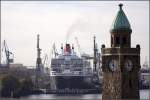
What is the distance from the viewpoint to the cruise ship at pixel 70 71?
155625mm

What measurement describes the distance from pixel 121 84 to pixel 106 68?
139 cm

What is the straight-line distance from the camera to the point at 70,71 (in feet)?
530

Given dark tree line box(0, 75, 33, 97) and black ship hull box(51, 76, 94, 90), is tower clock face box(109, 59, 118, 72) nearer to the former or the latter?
dark tree line box(0, 75, 33, 97)

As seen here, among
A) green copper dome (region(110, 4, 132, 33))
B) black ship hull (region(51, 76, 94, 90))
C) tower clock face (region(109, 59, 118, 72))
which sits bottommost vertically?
black ship hull (region(51, 76, 94, 90))

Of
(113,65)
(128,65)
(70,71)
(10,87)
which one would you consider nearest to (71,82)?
(70,71)

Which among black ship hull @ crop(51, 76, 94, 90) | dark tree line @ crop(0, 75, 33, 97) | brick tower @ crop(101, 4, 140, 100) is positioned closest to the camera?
brick tower @ crop(101, 4, 140, 100)

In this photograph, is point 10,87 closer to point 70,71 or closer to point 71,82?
point 71,82

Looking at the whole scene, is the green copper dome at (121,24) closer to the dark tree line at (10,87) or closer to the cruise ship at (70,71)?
the dark tree line at (10,87)

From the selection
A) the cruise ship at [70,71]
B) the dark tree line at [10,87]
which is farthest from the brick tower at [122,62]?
the cruise ship at [70,71]

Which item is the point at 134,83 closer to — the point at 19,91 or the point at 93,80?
the point at 19,91

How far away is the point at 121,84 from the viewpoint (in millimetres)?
33156

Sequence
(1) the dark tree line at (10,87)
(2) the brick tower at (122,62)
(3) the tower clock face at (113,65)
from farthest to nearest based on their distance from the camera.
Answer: (1) the dark tree line at (10,87), (3) the tower clock face at (113,65), (2) the brick tower at (122,62)

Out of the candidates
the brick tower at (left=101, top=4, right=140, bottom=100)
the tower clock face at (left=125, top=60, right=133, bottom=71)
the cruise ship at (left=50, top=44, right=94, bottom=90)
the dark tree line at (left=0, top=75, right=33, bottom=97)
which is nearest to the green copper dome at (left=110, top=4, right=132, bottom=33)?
the brick tower at (left=101, top=4, right=140, bottom=100)

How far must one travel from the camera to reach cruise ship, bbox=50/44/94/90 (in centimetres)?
15562
